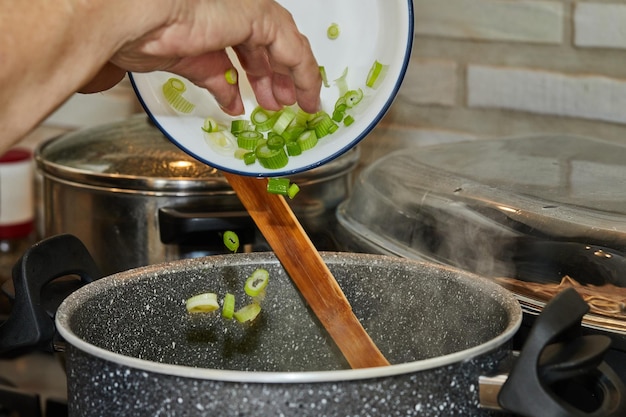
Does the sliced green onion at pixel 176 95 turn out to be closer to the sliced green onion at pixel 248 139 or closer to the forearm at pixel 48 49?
the sliced green onion at pixel 248 139

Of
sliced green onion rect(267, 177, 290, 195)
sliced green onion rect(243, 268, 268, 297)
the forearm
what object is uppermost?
the forearm

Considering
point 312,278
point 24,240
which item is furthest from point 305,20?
point 24,240

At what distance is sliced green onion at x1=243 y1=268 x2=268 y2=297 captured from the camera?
0.79 metres

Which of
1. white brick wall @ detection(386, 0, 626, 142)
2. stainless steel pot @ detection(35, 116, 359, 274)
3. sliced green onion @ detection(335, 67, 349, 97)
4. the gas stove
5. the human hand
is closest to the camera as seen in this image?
the human hand

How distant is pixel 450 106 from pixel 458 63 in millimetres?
64

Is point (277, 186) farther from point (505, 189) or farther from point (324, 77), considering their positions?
point (505, 189)

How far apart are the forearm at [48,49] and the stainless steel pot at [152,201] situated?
0.39m

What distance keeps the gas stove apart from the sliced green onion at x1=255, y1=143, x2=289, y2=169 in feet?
1.18

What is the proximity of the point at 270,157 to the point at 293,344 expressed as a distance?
0.62 ft

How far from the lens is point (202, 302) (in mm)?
775

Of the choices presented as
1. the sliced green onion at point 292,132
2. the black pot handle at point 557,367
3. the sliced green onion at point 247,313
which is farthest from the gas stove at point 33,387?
the black pot handle at point 557,367

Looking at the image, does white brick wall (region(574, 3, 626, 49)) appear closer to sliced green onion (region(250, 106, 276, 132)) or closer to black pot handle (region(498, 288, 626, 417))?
sliced green onion (region(250, 106, 276, 132))

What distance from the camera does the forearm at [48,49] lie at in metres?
0.51

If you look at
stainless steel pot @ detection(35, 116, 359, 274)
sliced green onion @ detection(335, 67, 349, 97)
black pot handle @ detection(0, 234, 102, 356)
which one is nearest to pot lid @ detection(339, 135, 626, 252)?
stainless steel pot @ detection(35, 116, 359, 274)
